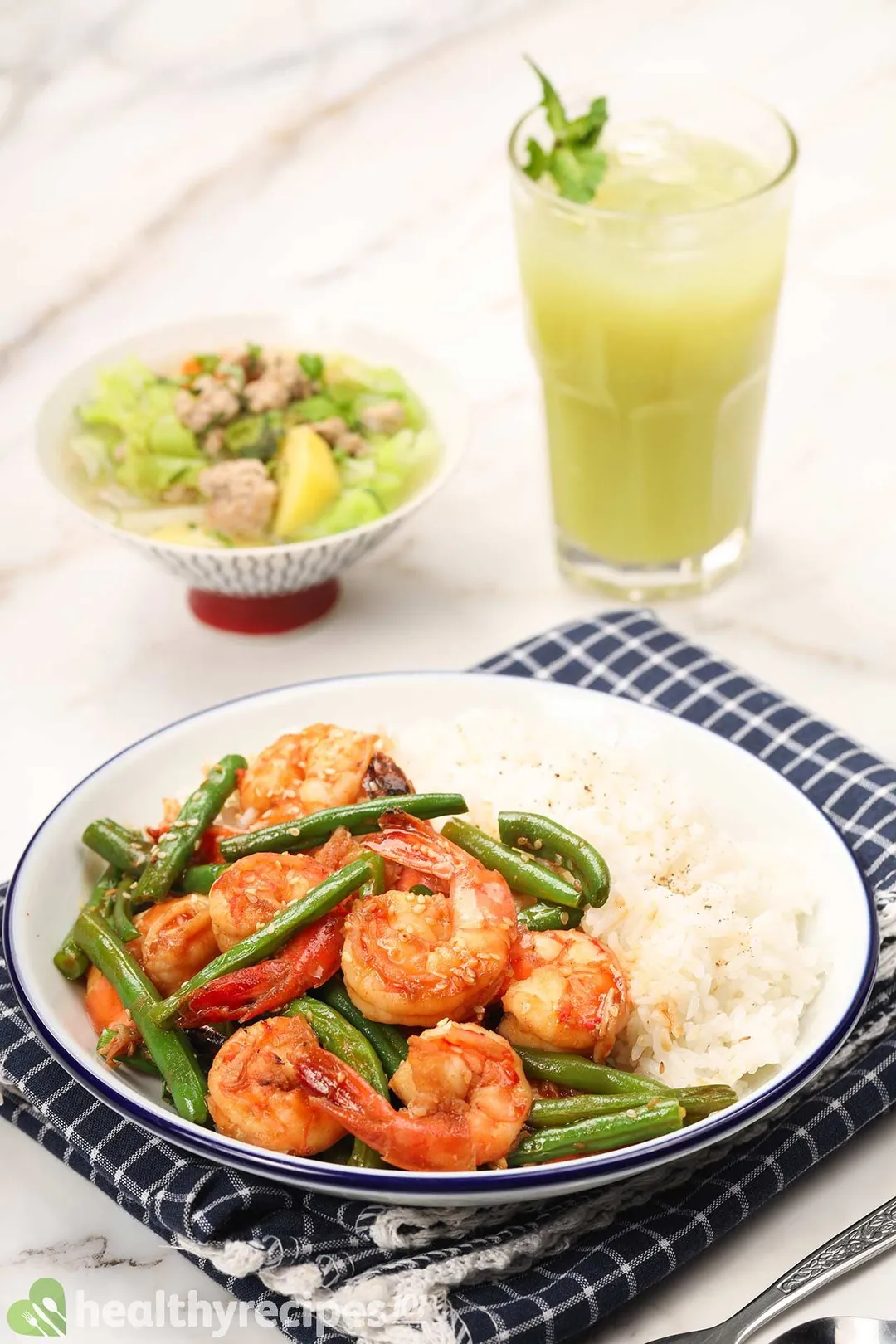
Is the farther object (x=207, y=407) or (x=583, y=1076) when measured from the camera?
(x=207, y=407)

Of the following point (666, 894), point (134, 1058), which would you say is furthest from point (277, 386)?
point (134, 1058)

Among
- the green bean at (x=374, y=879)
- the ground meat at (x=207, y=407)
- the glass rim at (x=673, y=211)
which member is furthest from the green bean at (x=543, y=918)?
the ground meat at (x=207, y=407)

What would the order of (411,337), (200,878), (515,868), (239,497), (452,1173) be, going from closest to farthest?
(452,1173) < (515,868) < (200,878) < (239,497) < (411,337)

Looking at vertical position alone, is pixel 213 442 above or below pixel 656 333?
below

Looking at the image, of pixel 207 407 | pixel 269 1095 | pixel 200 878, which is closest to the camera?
pixel 269 1095

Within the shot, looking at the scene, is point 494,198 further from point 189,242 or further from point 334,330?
point 334,330

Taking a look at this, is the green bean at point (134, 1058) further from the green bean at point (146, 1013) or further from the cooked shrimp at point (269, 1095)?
the cooked shrimp at point (269, 1095)

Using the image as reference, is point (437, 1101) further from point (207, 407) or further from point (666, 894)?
point (207, 407)
